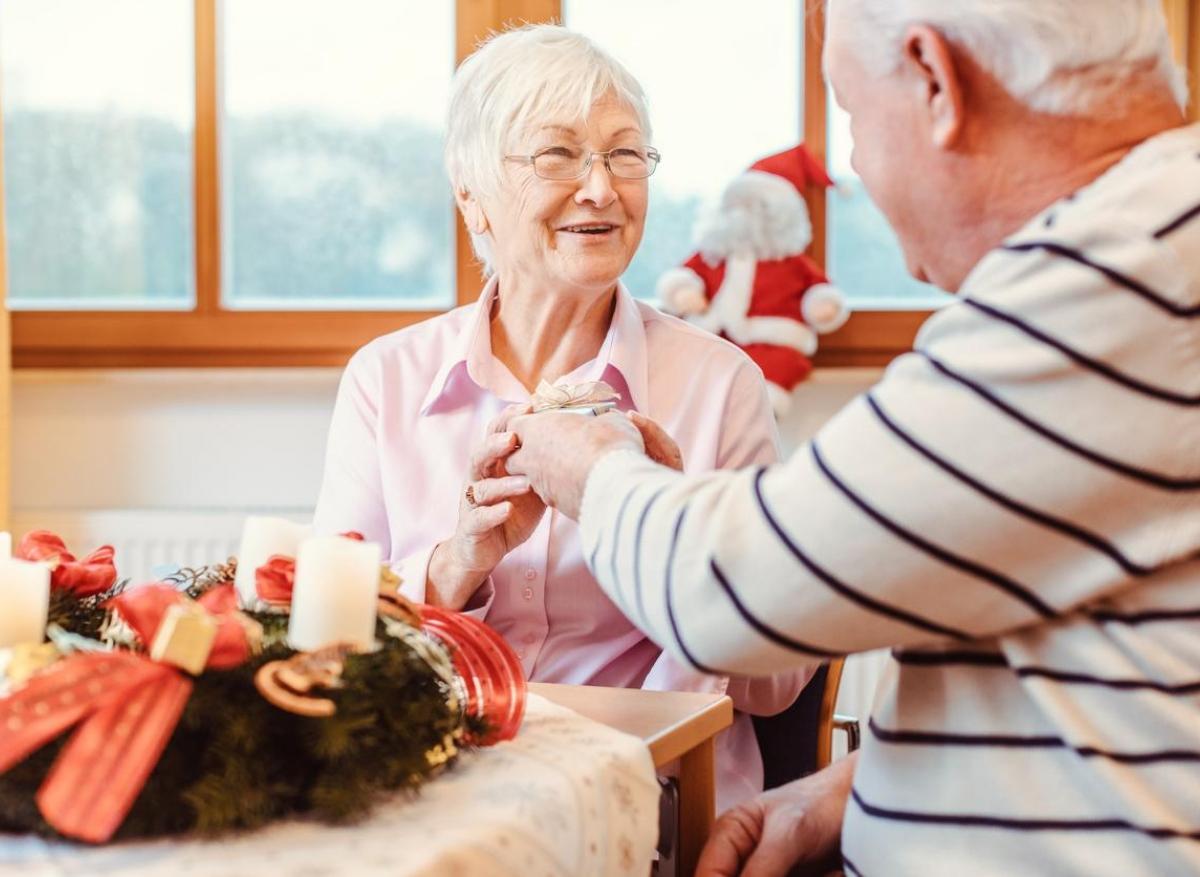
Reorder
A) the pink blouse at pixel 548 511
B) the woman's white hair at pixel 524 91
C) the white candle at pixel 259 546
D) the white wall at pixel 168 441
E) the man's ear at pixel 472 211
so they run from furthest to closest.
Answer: the white wall at pixel 168 441 → the man's ear at pixel 472 211 → the woman's white hair at pixel 524 91 → the pink blouse at pixel 548 511 → the white candle at pixel 259 546

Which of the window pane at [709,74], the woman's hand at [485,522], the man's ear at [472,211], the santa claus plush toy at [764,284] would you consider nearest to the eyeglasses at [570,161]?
the man's ear at [472,211]

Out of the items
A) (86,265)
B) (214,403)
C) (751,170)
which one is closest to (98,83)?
(86,265)

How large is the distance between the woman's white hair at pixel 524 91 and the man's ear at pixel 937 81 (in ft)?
2.88

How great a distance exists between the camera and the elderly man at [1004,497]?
0.82 metres

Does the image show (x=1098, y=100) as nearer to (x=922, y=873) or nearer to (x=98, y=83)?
(x=922, y=873)

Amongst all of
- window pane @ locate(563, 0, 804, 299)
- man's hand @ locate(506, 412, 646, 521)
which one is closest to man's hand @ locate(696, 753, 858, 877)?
man's hand @ locate(506, 412, 646, 521)

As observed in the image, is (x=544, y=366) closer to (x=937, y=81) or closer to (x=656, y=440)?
(x=656, y=440)

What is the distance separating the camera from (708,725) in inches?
48.4

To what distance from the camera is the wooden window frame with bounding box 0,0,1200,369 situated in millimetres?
3004

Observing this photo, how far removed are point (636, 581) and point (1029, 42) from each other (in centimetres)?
41

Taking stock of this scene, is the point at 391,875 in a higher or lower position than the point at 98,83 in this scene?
Result: lower

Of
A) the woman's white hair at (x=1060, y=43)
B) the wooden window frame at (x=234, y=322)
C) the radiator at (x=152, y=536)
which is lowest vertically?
the radiator at (x=152, y=536)

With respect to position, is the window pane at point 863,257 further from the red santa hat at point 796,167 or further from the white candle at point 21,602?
the white candle at point 21,602

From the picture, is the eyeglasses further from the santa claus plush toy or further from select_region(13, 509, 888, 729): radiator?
select_region(13, 509, 888, 729): radiator
